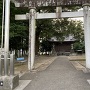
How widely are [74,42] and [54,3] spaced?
40.2 meters

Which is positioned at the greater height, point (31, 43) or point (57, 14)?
point (57, 14)

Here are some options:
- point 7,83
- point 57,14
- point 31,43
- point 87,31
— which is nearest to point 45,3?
point 57,14

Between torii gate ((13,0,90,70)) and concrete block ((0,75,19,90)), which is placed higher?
torii gate ((13,0,90,70))

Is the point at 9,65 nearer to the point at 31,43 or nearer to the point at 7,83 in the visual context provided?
the point at 7,83

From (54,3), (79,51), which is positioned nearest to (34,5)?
(54,3)

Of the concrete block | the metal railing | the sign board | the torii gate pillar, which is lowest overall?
the concrete block

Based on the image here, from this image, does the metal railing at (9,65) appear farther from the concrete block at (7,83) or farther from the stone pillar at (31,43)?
the stone pillar at (31,43)

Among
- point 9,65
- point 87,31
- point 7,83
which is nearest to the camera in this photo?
point 7,83

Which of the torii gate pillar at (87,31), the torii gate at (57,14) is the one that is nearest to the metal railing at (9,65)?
the torii gate at (57,14)

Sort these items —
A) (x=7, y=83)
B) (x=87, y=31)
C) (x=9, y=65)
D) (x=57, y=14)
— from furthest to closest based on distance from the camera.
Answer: (x=57, y=14), (x=87, y=31), (x=9, y=65), (x=7, y=83)

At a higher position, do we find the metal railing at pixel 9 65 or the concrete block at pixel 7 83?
the metal railing at pixel 9 65

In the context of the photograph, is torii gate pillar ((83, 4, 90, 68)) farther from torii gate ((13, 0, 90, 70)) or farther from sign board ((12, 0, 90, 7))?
sign board ((12, 0, 90, 7))

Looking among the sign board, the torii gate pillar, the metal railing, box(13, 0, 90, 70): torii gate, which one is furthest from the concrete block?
the sign board

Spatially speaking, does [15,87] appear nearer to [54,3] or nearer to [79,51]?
[54,3]
